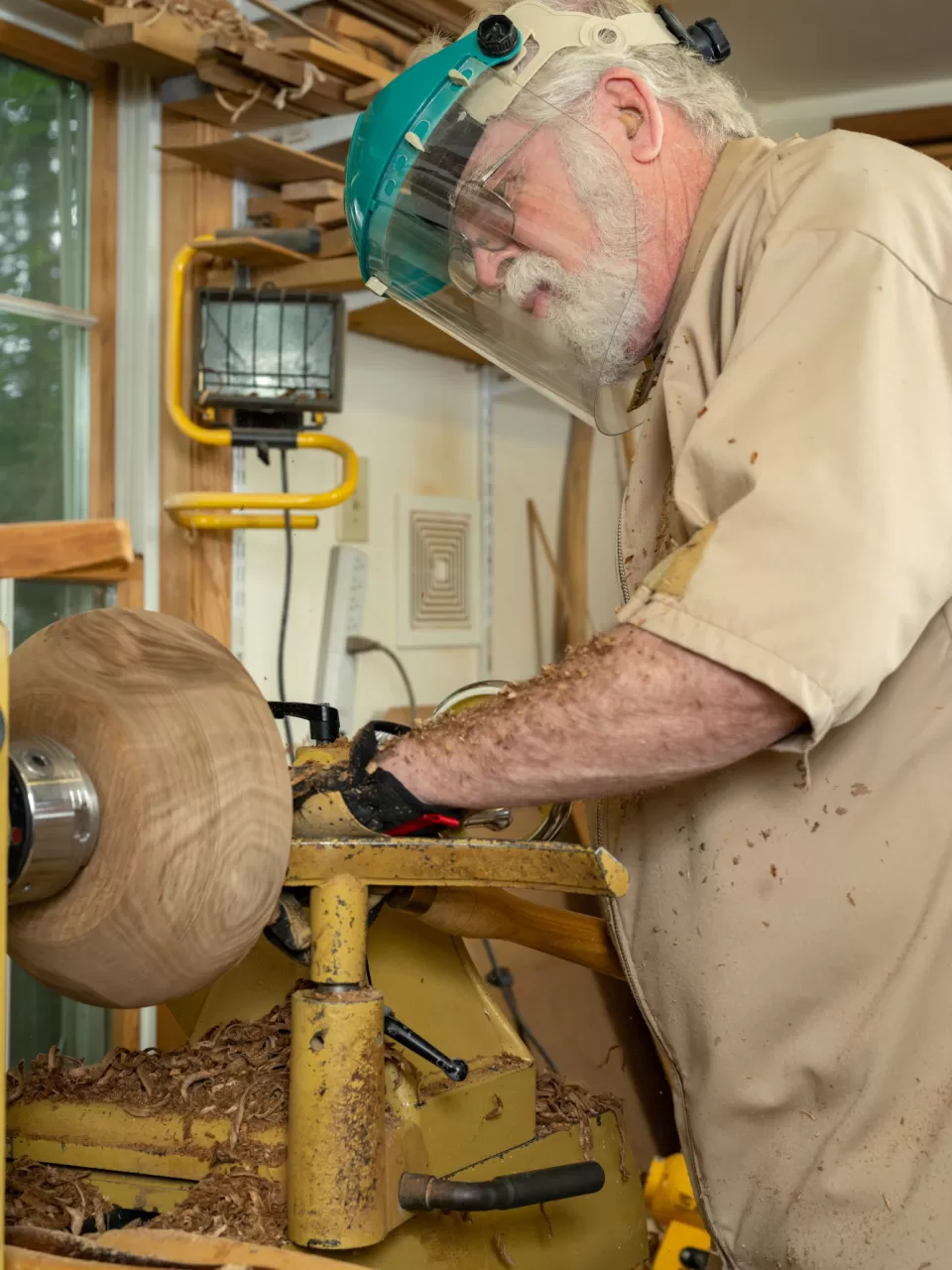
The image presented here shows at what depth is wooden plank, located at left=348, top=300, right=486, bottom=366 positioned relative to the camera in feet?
8.04

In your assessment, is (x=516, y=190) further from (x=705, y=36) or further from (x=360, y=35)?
(x=360, y=35)

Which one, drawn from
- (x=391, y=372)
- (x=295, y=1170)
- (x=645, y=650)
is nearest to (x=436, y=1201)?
(x=295, y=1170)

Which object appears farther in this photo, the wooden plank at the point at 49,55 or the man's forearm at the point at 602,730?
the wooden plank at the point at 49,55

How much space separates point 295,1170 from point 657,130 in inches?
36.9

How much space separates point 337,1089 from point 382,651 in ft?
5.55

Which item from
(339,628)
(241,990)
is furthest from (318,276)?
(241,990)

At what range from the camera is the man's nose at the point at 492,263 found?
48.3 inches

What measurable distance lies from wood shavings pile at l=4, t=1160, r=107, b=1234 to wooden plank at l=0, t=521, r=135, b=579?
0.52 meters

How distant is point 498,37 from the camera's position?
1114mm

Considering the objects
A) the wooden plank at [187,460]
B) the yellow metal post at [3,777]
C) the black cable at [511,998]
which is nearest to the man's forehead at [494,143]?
the yellow metal post at [3,777]

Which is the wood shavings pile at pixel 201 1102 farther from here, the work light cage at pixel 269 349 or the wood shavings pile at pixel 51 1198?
the work light cage at pixel 269 349

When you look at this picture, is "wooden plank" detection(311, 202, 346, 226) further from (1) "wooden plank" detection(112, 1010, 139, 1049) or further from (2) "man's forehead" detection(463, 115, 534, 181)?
(1) "wooden plank" detection(112, 1010, 139, 1049)

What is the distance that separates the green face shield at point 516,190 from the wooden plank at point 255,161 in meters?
0.89

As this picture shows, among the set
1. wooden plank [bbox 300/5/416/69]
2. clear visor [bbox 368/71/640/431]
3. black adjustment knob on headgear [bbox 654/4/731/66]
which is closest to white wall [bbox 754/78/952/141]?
wooden plank [bbox 300/5/416/69]
